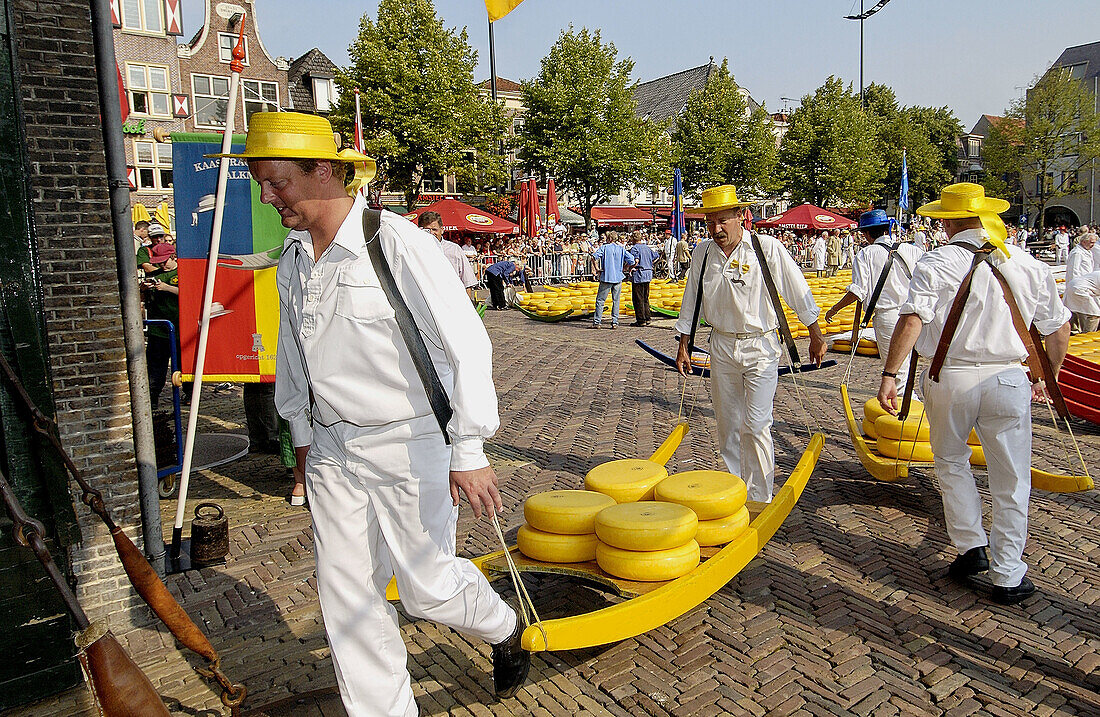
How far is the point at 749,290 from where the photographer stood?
17.2 ft

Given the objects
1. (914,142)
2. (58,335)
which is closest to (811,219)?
(58,335)

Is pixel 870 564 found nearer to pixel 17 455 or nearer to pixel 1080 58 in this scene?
pixel 17 455

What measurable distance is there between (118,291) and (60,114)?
0.85 meters

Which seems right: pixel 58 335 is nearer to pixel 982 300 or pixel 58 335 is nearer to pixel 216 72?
pixel 982 300

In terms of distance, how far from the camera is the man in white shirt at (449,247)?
25.7 ft

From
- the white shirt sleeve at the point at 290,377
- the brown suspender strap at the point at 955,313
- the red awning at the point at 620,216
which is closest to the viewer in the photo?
the white shirt sleeve at the point at 290,377

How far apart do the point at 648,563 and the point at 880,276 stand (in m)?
5.48

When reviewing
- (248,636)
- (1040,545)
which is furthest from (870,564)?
(248,636)

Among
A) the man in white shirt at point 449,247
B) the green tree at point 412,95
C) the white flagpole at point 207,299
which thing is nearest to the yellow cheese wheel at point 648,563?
the white flagpole at point 207,299

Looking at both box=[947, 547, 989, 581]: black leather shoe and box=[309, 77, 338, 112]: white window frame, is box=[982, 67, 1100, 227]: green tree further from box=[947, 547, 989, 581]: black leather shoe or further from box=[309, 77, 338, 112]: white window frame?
box=[947, 547, 989, 581]: black leather shoe

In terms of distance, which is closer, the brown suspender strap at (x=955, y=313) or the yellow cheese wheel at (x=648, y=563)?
the yellow cheese wheel at (x=648, y=563)

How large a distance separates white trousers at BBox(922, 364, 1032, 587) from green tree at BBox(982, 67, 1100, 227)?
5575 centimetres

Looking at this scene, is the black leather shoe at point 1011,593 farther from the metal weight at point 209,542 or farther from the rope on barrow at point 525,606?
the metal weight at point 209,542

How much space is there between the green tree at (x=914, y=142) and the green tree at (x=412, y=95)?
32.8 m
